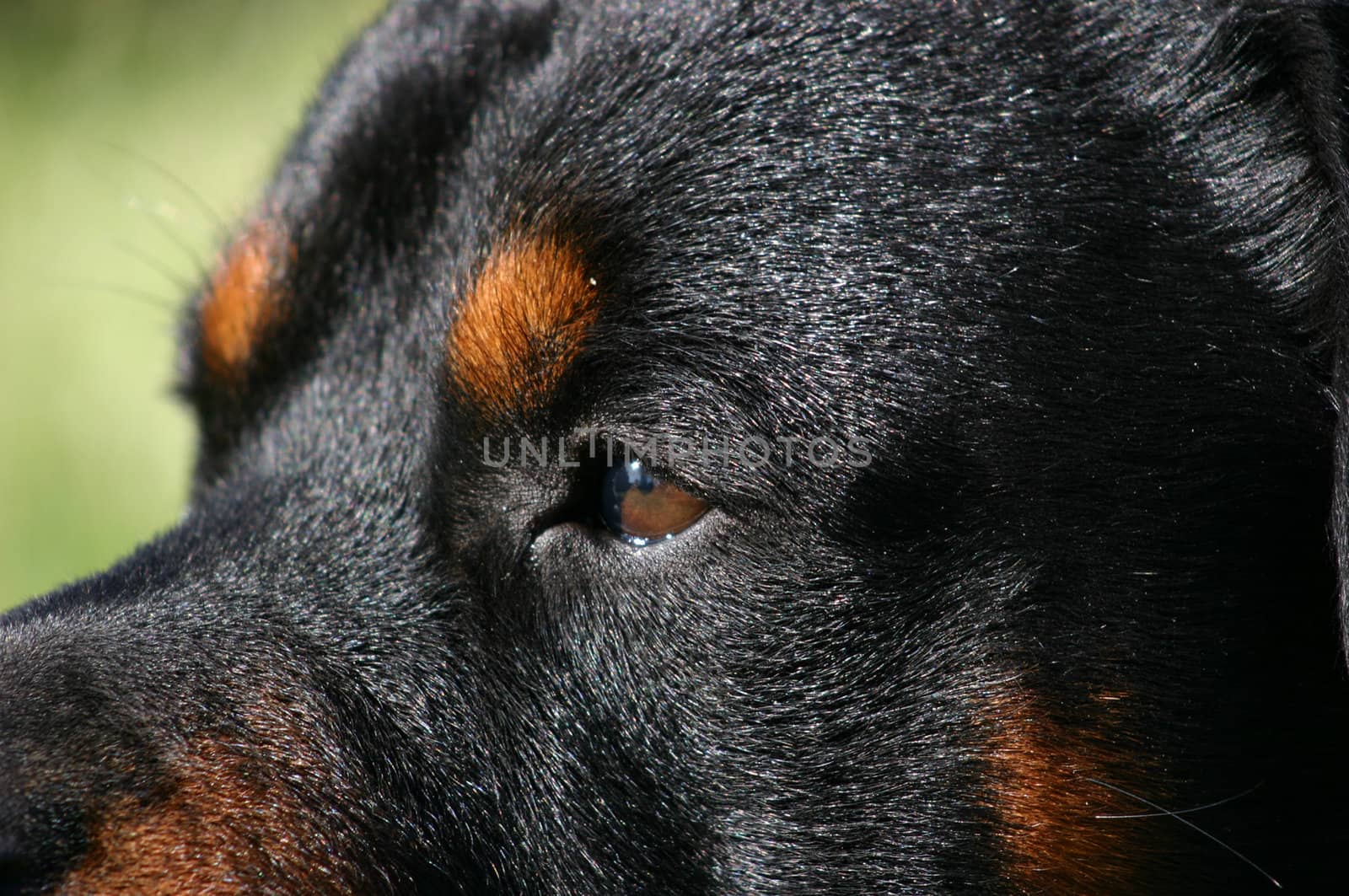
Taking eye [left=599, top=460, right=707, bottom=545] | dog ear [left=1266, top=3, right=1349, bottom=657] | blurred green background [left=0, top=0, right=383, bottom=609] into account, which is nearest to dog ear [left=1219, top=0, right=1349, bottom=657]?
dog ear [left=1266, top=3, right=1349, bottom=657]

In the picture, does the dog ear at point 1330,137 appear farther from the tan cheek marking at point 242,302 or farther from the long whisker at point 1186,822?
the tan cheek marking at point 242,302

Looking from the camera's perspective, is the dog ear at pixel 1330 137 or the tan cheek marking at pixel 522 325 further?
the tan cheek marking at pixel 522 325

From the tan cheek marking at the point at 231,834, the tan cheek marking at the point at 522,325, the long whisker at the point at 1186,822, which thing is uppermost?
the tan cheek marking at the point at 522,325

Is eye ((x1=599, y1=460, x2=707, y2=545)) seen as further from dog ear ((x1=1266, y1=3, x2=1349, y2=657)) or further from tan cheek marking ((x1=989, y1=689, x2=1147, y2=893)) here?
dog ear ((x1=1266, y1=3, x2=1349, y2=657))

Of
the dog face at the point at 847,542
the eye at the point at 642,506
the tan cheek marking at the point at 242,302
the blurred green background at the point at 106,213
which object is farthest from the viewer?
the blurred green background at the point at 106,213

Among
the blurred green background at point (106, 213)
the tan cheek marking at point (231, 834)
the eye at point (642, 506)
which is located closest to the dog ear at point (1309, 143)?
the eye at point (642, 506)

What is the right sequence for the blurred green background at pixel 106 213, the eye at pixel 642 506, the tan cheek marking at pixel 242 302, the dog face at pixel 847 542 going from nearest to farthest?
the dog face at pixel 847 542
the eye at pixel 642 506
the tan cheek marking at pixel 242 302
the blurred green background at pixel 106 213

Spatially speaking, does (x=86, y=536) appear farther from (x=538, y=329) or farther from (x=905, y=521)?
(x=905, y=521)

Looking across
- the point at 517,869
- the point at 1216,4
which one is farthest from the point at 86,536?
the point at 1216,4

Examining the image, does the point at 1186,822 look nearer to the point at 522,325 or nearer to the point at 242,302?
the point at 522,325

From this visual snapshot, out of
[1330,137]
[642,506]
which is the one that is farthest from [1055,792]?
[1330,137]
